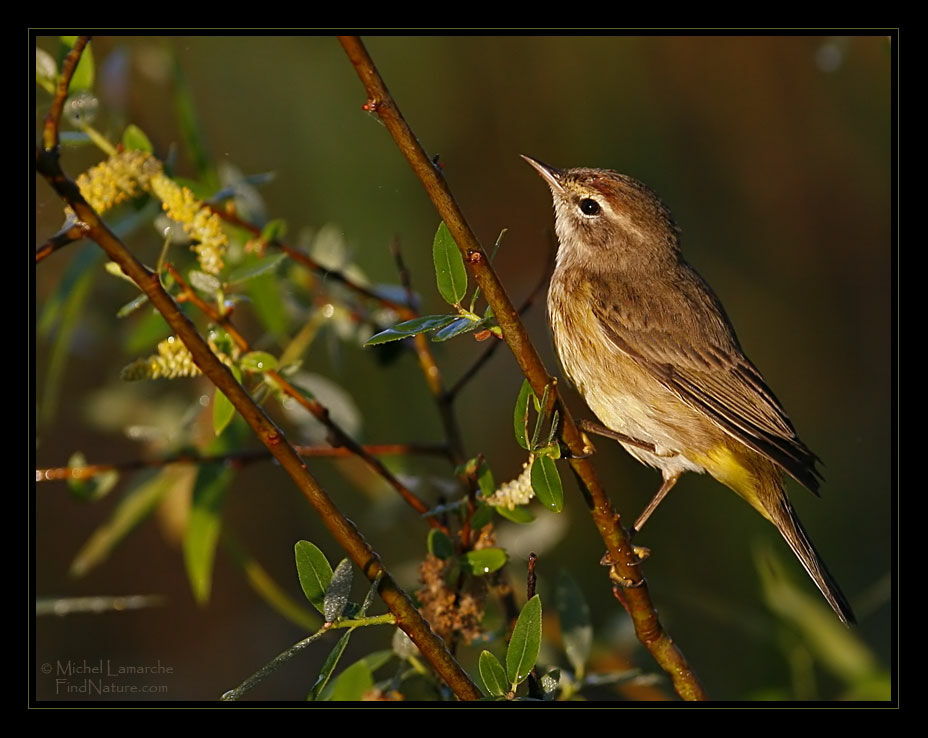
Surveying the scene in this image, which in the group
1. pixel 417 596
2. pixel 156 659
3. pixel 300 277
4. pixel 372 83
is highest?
pixel 372 83

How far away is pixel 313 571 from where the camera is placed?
211 cm

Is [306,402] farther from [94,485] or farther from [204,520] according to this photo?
[204,520]

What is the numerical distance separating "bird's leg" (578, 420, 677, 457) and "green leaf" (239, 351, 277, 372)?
2.62 feet

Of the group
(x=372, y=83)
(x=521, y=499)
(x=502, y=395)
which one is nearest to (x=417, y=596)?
(x=521, y=499)

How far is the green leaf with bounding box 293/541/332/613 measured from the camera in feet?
6.89

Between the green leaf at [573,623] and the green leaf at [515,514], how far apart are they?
439 millimetres

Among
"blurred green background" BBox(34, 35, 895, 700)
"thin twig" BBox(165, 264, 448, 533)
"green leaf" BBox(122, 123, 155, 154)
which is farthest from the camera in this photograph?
"blurred green background" BBox(34, 35, 895, 700)

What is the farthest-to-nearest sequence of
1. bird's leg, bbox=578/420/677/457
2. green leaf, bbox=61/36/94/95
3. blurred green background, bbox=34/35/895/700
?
blurred green background, bbox=34/35/895/700 < green leaf, bbox=61/36/94/95 < bird's leg, bbox=578/420/677/457

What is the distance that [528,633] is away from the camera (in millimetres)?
2172

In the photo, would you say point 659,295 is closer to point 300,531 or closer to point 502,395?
point 502,395

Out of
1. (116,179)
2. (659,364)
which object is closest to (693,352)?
(659,364)

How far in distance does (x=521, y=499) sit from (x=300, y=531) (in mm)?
3121

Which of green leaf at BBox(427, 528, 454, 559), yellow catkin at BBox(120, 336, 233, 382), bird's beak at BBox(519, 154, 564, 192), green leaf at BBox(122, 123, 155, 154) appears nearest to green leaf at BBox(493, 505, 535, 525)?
green leaf at BBox(427, 528, 454, 559)

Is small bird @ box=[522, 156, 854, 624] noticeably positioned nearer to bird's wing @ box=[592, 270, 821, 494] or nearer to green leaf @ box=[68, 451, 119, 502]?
bird's wing @ box=[592, 270, 821, 494]
